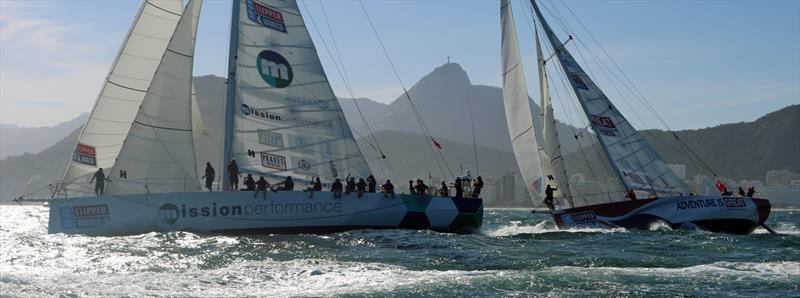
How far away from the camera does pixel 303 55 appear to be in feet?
90.2

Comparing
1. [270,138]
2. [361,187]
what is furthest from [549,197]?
[270,138]

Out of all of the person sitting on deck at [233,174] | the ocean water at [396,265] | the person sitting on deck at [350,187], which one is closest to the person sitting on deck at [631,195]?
the ocean water at [396,265]

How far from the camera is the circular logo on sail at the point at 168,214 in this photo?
81.6 feet

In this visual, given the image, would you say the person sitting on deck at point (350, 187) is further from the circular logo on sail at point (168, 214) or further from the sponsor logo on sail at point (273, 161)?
the circular logo on sail at point (168, 214)

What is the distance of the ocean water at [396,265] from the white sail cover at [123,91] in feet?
7.39

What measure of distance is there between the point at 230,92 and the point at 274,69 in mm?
1329

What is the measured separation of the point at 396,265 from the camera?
18109mm

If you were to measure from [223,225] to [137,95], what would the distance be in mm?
4643

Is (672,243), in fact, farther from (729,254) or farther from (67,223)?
(67,223)

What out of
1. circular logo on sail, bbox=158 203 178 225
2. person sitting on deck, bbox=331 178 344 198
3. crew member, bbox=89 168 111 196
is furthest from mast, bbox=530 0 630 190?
crew member, bbox=89 168 111 196

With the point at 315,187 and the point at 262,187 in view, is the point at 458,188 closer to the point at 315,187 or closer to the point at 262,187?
the point at 315,187

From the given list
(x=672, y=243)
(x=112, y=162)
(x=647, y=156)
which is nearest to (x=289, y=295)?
(x=672, y=243)

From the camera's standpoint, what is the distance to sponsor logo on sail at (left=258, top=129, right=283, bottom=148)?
26.3 m

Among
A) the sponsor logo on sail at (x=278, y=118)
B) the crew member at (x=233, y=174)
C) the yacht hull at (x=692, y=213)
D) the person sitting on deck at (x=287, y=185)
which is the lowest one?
the yacht hull at (x=692, y=213)
